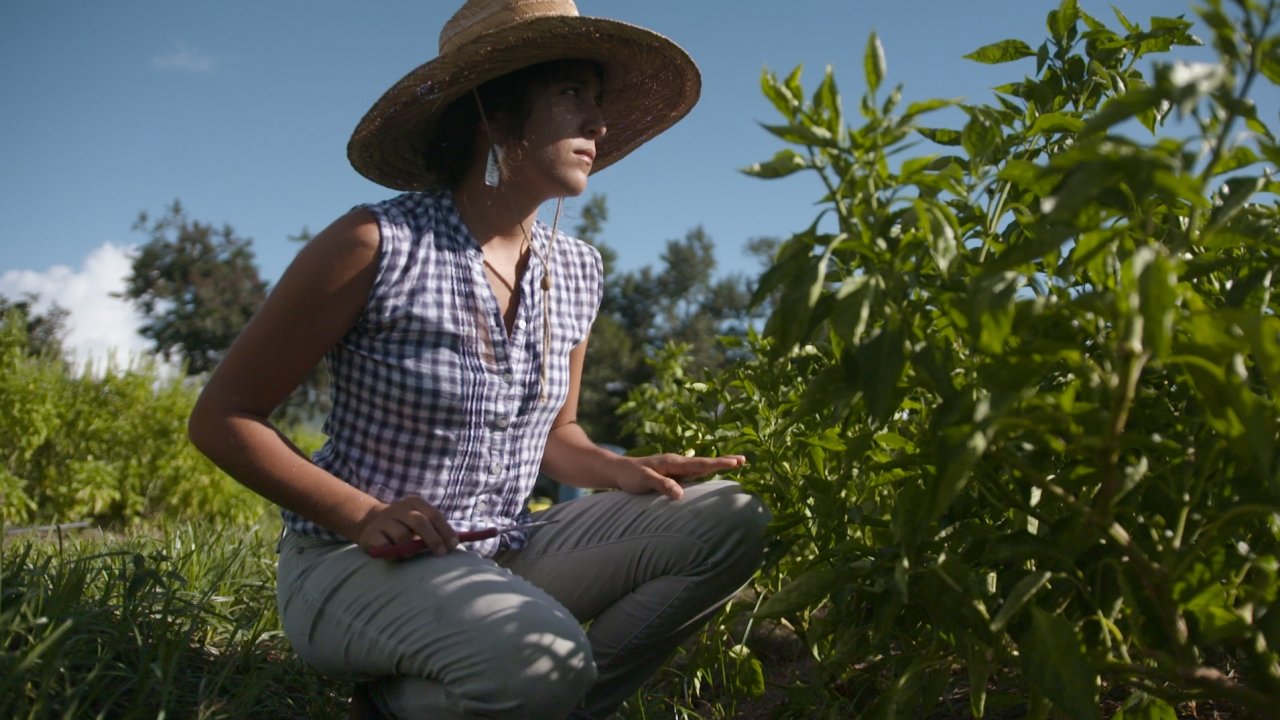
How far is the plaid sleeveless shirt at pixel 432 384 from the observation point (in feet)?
6.75

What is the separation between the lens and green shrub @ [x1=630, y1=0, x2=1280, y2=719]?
106 cm

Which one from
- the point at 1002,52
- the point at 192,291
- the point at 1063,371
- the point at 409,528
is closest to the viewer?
the point at 1063,371

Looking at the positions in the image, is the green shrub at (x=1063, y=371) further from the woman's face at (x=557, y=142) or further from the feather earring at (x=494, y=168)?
the feather earring at (x=494, y=168)

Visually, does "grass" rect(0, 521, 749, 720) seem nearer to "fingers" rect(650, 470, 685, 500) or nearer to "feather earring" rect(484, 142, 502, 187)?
"fingers" rect(650, 470, 685, 500)

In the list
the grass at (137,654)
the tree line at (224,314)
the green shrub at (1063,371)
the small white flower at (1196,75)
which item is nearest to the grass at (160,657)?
the grass at (137,654)

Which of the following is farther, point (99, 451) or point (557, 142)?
point (99, 451)

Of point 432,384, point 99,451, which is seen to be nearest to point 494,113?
point 432,384

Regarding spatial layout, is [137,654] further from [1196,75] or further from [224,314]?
[224,314]

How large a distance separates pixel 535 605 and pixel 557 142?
887 mm

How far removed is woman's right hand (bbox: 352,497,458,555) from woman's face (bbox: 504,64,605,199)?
68 cm

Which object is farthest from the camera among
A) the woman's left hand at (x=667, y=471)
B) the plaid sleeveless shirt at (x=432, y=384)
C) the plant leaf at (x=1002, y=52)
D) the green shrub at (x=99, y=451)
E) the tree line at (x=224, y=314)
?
the tree line at (x=224, y=314)

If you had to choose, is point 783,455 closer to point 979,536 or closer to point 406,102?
point 979,536

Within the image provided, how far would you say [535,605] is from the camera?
1.83 metres

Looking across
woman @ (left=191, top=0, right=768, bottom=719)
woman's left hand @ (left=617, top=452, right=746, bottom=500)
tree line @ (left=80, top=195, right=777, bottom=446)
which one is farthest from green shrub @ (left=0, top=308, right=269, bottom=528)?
tree line @ (left=80, top=195, right=777, bottom=446)
